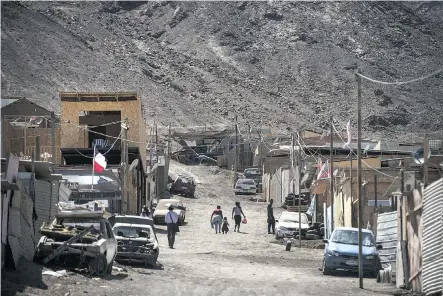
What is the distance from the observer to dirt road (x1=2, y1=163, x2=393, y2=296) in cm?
2406

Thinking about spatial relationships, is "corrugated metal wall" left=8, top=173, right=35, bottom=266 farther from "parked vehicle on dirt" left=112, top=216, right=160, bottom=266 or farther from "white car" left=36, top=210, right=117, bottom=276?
"parked vehicle on dirt" left=112, top=216, right=160, bottom=266

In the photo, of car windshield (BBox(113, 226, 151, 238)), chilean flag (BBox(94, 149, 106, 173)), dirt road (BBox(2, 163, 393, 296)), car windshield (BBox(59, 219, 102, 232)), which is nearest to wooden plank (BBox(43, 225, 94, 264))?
dirt road (BBox(2, 163, 393, 296))

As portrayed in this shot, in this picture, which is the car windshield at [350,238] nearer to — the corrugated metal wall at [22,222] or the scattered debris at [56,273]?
the corrugated metal wall at [22,222]

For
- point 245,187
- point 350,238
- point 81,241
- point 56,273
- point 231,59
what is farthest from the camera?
point 231,59

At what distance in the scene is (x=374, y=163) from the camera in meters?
51.4

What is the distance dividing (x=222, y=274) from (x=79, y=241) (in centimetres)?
480

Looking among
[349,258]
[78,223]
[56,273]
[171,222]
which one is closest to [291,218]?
[171,222]

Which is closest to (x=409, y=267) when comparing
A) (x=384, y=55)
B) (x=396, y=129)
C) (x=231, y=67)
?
(x=396, y=129)

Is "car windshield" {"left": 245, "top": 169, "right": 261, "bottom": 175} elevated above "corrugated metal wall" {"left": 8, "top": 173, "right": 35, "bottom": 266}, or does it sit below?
above

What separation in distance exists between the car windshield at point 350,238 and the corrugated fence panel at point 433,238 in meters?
7.31

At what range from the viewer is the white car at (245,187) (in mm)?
72625

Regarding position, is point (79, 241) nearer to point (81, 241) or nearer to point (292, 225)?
point (81, 241)

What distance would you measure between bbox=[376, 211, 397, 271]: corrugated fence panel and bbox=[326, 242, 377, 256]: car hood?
721mm

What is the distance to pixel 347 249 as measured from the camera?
30.8m
